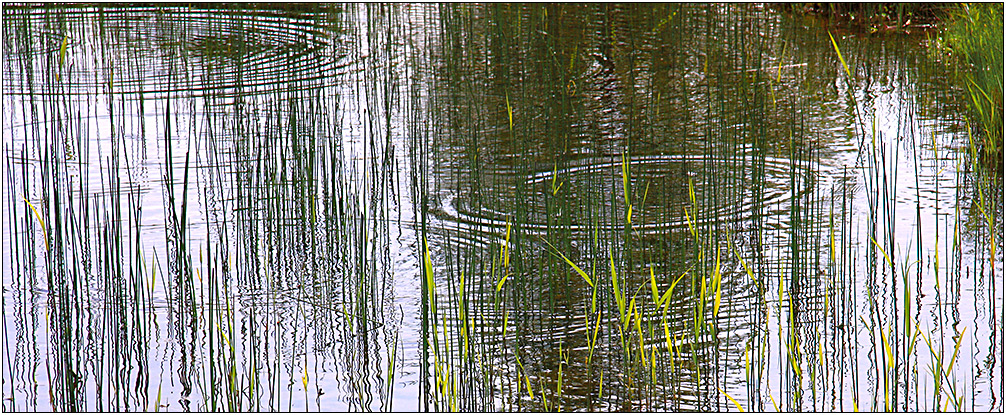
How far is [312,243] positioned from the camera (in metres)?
2.86

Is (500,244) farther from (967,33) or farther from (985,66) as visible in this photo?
(967,33)

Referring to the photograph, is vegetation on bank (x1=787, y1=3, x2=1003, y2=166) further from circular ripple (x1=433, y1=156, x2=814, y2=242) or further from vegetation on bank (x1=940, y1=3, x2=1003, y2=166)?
circular ripple (x1=433, y1=156, x2=814, y2=242)

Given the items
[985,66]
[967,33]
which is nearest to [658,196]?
[985,66]

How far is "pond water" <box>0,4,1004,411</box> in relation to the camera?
2084 mm

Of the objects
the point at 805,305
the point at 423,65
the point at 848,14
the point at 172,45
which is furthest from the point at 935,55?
the point at 172,45

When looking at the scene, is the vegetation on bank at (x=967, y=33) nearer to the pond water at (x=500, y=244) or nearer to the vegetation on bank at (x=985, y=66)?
the vegetation on bank at (x=985, y=66)

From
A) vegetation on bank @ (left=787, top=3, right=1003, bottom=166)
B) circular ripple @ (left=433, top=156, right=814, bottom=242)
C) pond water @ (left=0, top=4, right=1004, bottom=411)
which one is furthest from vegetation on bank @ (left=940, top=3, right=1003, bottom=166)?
circular ripple @ (left=433, top=156, right=814, bottom=242)

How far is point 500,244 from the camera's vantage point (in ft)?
9.32

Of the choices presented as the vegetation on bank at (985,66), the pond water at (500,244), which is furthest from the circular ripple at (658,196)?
the vegetation on bank at (985,66)

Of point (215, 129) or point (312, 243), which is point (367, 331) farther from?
point (215, 129)

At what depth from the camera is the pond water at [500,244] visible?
2.08 m

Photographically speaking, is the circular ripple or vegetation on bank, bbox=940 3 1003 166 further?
vegetation on bank, bbox=940 3 1003 166

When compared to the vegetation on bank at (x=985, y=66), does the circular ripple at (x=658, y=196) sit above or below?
below

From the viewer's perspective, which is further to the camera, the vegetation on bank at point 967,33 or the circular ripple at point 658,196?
the vegetation on bank at point 967,33
